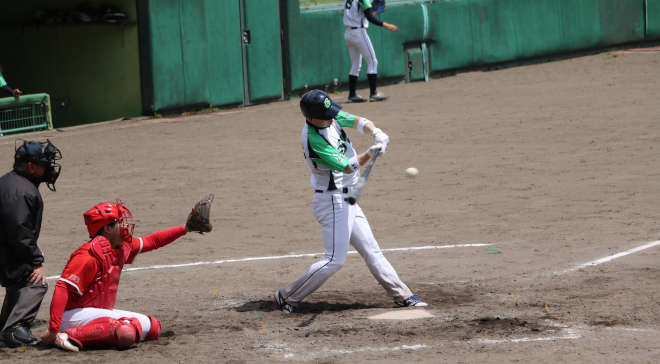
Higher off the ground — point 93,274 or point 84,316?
point 93,274

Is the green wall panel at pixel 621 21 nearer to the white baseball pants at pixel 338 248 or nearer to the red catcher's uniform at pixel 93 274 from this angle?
the white baseball pants at pixel 338 248

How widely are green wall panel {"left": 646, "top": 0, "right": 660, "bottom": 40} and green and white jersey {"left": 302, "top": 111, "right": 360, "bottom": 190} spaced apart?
17.5 metres

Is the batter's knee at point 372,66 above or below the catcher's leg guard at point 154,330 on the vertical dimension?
above

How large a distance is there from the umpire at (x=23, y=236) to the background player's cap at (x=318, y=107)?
5.82ft

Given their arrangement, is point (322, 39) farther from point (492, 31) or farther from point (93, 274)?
point (93, 274)

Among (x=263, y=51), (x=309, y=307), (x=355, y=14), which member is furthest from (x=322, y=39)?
(x=309, y=307)

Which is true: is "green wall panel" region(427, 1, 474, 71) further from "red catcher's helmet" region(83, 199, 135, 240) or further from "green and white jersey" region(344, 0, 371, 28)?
"red catcher's helmet" region(83, 199, 135, 240)

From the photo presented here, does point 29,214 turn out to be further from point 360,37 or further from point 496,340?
point 360,37

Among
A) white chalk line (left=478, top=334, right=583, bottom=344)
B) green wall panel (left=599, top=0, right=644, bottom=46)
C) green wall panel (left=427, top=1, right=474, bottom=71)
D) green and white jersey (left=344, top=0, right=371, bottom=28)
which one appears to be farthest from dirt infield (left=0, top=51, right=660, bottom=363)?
green wall panel (left=599, top=0, right=644, bottom=46)

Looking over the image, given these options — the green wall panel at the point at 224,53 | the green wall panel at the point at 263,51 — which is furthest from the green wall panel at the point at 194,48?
the green wall panel at the point at 263,51

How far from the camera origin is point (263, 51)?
51.8 ft

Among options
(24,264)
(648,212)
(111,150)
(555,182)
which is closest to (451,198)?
(555,182)

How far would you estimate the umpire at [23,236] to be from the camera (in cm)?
504

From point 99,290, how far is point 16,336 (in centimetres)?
62
